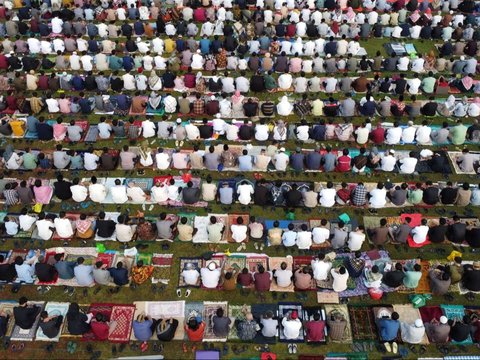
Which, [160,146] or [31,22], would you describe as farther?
[31,22]

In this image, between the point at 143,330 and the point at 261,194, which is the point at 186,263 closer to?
the point at 143,330

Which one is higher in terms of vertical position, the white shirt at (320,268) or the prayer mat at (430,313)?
the white shirt at (320,268)

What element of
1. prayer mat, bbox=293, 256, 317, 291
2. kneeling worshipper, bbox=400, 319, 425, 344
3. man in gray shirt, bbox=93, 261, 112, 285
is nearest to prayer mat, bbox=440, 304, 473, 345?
kneeling worshipper, bbox=400, 319, 425, 344

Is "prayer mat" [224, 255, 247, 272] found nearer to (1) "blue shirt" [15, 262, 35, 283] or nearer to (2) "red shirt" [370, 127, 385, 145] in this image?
(1) "blue shirt" [15, 262, 35, 283]

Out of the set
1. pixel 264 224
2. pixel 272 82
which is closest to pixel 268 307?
pixel 264 224

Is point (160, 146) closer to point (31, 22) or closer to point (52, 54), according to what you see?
point (52, 54)

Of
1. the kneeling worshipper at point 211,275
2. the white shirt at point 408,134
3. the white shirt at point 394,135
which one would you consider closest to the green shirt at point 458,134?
the white shirt at point 408,134

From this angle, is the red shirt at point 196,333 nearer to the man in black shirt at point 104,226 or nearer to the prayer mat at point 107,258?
the prayer mat at point 107,258
